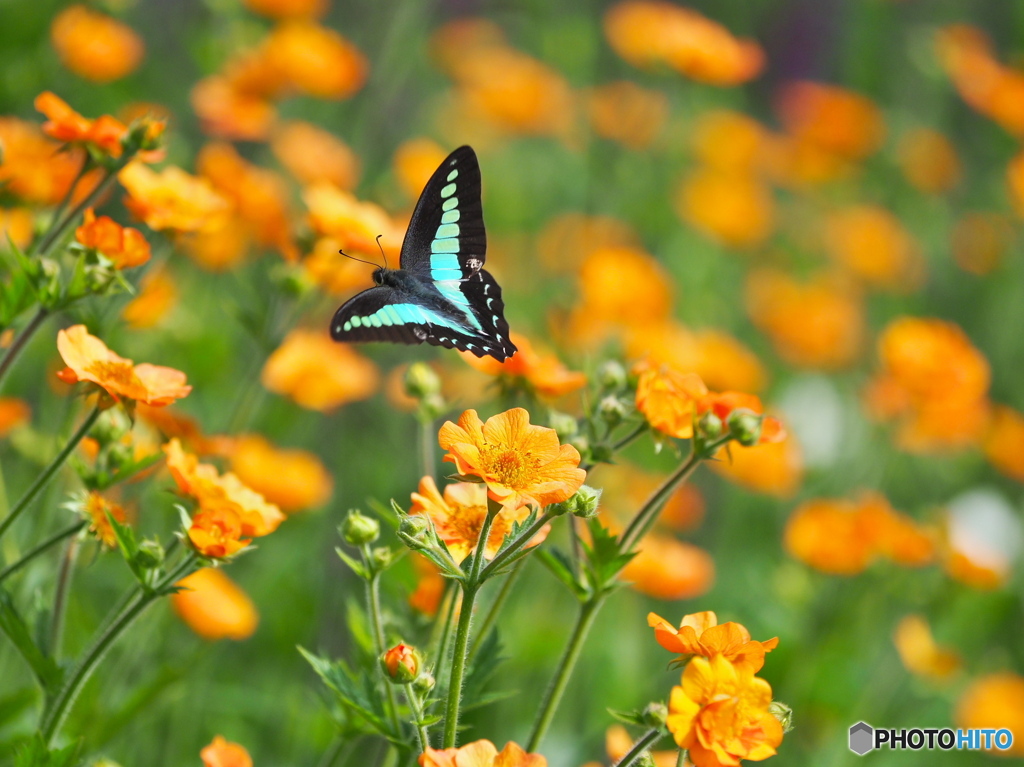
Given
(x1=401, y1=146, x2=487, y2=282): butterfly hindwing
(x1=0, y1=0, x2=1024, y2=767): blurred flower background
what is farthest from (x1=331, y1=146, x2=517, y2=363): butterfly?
(x1=0, y1=0, x2=1024, y2=767): blurred flower background

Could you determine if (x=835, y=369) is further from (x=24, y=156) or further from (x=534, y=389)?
(x=24, y=156)

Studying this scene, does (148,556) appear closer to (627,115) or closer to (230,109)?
(230,109)

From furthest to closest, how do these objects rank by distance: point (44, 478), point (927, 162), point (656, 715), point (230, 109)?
point (927, 162)
point (230, 109)
point (44, 478)
point (656, 715)

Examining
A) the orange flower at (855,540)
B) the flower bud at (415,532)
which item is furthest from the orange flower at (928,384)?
the flower bud at (415,532)

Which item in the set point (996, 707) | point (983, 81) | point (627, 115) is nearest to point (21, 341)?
point (996, 707)

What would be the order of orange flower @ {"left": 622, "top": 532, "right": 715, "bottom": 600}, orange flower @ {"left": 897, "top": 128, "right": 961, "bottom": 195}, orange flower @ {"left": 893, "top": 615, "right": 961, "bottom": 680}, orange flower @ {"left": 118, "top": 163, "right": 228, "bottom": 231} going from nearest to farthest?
orange flower @ {"left": 118, "top": 163, "right": 228, "bottom": 231}
orange flower @ {"left": 622, "top": 532, "right": 715, "bottom": 600}
orange flower @ {"left": 893, "top": 615, "right": 961, "bottom": 680}
orange flower @ {"left": 897, "top": 128, "right": 961, "bottom": 195}

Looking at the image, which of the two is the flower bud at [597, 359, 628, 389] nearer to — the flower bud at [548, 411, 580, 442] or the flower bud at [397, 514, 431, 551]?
the flower bud at [548, 411, 580, 442]

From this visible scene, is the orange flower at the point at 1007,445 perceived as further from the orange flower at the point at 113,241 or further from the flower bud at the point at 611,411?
the orange flower at the point at 113,241
